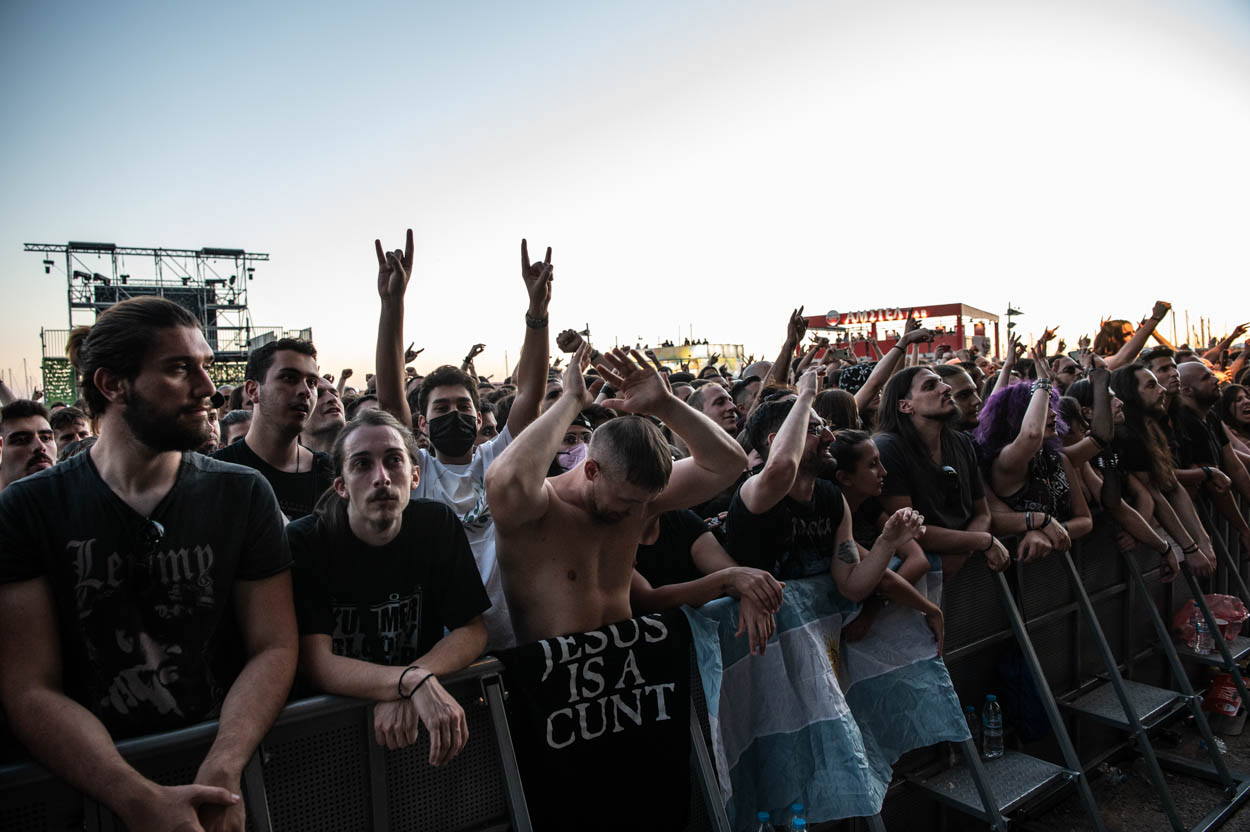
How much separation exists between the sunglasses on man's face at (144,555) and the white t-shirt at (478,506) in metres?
1.15

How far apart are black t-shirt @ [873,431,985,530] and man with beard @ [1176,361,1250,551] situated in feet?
11.4

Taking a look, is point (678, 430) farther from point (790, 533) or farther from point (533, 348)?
point (533, 348)

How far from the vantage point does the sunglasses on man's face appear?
1.92 metres

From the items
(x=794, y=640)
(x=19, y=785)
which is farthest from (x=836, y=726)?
(x=19, y=785)

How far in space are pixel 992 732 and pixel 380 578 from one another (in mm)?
3545

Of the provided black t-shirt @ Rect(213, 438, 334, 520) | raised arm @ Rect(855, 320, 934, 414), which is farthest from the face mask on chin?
raised arm @ Rect(855, 320, 934, 414)

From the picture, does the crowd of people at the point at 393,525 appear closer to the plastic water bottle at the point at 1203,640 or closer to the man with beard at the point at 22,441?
the man with beard at the point at 22,441

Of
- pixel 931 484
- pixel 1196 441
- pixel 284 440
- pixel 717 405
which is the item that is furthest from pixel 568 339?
pixel 1196 441

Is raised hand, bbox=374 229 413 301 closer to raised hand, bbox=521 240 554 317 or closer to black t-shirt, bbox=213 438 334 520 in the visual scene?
raised hand, bbox=521 240 554 317

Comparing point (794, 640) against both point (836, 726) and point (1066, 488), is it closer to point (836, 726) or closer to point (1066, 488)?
point (836, 726)

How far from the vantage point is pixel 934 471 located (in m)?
4.16

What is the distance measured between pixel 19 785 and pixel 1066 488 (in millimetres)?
5285

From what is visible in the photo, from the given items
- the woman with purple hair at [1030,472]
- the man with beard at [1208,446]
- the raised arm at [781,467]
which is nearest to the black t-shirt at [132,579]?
the raised arm at [781,467]

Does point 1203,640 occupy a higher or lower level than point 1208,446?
lower
